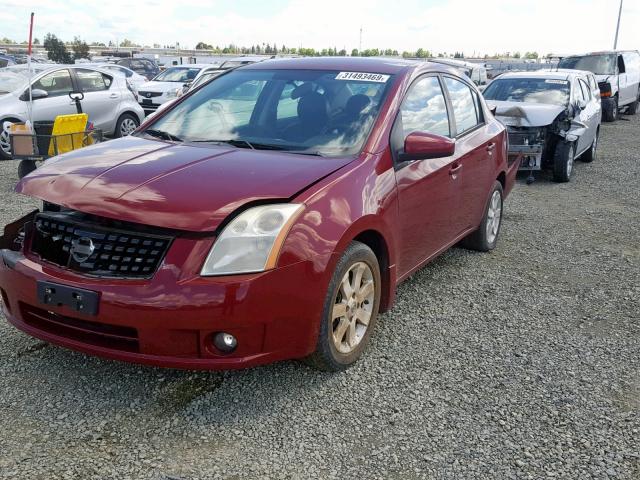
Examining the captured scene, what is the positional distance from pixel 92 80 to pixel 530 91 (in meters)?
8.12

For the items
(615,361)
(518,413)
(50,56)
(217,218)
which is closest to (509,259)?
(615,361)

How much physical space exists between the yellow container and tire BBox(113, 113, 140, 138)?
427 cm

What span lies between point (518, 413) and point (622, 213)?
18.0ft

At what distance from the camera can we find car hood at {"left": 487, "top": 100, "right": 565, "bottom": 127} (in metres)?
8.97

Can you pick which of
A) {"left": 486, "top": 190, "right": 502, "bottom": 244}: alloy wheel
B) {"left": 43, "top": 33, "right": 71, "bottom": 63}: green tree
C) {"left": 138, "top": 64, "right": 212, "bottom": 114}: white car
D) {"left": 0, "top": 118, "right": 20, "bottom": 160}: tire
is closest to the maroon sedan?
{"left": 486, "top": 190, "right": 502, "bottom": 244}: alloy wheel

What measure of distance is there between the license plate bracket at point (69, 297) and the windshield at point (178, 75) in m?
15.4

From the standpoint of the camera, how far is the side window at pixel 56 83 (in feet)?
36.3

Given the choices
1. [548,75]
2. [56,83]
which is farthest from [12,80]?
[548,75]

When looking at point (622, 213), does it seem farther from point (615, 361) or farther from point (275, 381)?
point (275, 381)

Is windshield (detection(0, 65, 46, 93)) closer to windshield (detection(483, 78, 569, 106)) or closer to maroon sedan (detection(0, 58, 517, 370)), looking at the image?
windshield (detection(483, 78, 569, 106))

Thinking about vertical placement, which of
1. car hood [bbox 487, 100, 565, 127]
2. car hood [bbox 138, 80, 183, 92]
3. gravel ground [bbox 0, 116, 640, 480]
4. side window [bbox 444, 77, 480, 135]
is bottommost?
gravel ground [bbox 0, 116, 640, 480]

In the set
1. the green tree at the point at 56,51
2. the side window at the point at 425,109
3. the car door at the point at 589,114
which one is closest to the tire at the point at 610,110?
the car door at the point at 589,114

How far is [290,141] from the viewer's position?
11.8ft

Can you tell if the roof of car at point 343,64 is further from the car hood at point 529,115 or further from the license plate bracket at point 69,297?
the car hood at point 529,115
